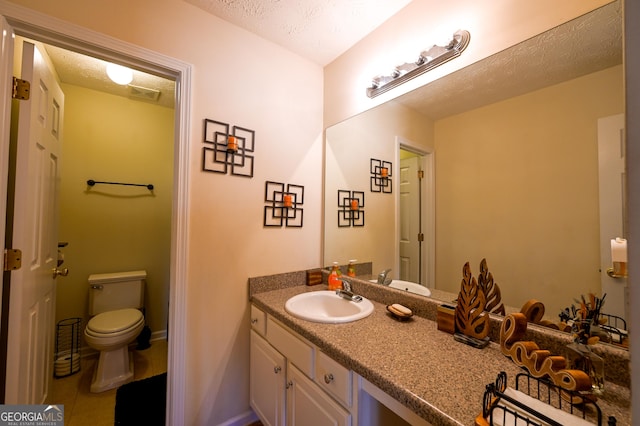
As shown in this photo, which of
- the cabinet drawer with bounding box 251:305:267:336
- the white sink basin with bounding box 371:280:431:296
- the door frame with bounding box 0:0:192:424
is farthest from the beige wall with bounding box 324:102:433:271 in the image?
the door frame with bounding box 0:0:192:424

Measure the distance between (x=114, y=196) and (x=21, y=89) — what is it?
58.7 inches

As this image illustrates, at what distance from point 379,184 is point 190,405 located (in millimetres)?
1653

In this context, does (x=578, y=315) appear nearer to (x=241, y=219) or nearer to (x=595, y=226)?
(x=595, y=226)

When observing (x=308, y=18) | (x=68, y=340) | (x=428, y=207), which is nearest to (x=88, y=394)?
(x=68, y=340)

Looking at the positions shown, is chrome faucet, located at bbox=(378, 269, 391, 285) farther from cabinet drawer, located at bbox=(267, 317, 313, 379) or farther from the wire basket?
the wire basket

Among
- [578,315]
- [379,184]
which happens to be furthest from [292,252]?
[578,315]

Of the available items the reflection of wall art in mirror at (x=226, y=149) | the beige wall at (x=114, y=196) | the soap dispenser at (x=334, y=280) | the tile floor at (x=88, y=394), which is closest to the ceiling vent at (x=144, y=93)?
the beige wall at (x=114, y=196)

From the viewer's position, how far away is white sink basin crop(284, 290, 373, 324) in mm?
1304

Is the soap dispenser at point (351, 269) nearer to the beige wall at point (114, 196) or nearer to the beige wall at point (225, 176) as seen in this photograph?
the beige wall at point (225, 176)

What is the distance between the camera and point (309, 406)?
105 centimetres

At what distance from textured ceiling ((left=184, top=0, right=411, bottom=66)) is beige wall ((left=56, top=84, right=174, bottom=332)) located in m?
1.66

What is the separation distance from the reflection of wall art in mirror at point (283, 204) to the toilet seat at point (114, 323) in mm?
1432

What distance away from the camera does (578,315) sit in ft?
2.69

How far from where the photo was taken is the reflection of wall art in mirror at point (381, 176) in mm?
1549
